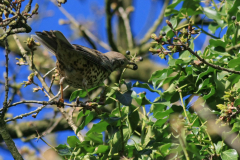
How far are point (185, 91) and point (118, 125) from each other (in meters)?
0.82

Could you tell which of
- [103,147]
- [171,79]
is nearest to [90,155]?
[103,147]

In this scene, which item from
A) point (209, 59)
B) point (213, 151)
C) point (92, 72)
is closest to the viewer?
point (213, 151)

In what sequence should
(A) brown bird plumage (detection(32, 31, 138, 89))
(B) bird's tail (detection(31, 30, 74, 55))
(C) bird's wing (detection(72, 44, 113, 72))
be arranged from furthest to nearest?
1. (C) bird's wing (detection(72, 44, 113, 72))
2. (A) brown bird plumage (detection(32, 31, 138, 89))
3. (B) bird's tail (detection(31, 30, 74, 55))

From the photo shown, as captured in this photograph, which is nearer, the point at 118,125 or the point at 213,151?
the point at 213,151

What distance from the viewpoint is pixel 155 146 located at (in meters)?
2.79

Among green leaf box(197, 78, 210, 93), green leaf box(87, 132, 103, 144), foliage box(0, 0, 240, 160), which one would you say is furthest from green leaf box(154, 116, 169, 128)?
green leaf box(87, 132, 103, 144)

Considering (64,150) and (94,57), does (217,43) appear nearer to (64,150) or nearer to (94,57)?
(94,57)

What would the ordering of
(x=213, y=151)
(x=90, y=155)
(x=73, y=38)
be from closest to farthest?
(x=213, y=151), (x=90, y=155), (x=73, y=38)

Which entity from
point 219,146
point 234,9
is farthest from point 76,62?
point 219,146

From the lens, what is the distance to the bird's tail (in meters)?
3.63

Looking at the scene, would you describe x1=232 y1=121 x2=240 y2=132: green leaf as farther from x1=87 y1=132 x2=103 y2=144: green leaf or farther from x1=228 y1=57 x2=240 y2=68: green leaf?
x1=87 y1=132 x2=103 y2=144: green leaf

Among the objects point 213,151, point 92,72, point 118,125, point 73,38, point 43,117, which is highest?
point 73,38

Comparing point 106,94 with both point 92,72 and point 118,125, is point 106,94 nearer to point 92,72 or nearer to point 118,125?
point 118,125

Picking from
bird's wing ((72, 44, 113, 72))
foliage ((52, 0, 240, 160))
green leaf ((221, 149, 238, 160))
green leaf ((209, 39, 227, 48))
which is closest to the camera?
green leaf ((221, 149, 238, 160))
